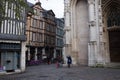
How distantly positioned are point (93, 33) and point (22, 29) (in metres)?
9.43

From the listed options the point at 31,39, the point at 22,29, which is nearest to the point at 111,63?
the point at 22,29

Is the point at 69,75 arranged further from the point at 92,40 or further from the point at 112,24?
the point at 112,24

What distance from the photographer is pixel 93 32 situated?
2241 cm

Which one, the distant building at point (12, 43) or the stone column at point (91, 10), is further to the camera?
the stone column at point (91, 10)

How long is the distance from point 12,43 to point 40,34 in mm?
20507

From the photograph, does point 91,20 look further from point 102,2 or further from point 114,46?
point 114,46

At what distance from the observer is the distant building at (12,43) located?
16.5 meters

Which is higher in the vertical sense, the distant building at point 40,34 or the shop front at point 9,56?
the distant building at point 40,34

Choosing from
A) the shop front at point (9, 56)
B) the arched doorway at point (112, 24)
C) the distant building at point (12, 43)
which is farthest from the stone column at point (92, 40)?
the shop front at point (9, 56)

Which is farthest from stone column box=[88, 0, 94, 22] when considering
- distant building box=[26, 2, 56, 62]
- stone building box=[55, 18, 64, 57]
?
stone building box=[55, 18, 64, 57]

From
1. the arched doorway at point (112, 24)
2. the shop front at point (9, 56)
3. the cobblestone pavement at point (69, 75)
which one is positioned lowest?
the cobblestone pavement at point (69, 75)

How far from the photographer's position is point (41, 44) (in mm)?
37469

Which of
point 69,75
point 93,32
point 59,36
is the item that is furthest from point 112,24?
point 59,36

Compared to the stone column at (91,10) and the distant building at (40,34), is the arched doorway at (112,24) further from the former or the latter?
the distant building at (40,34)
